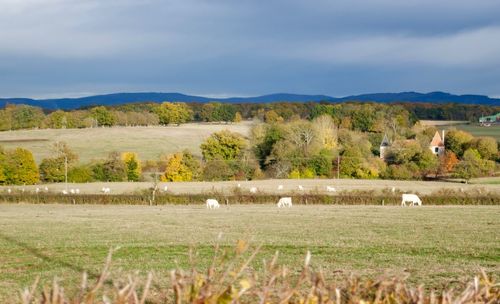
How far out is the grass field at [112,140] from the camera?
350ft

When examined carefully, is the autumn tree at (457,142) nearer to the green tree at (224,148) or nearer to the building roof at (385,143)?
the building roof at (385,143)

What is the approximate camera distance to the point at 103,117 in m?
146

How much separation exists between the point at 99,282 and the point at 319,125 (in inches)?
4173

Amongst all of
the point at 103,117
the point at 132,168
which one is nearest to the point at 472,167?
the point at 132,168

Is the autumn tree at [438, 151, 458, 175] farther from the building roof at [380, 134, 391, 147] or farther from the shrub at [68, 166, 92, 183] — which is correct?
the shrub at [68, 166, 92, 183]

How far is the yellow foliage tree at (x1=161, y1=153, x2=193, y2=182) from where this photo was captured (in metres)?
90.2

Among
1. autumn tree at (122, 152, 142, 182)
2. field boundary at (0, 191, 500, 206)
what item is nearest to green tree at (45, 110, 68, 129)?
autumn tree at (122, 152, 142, 182)

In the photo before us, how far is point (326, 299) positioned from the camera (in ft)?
11.8

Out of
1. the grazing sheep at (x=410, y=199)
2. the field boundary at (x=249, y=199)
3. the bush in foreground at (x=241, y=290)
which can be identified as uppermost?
the bush in foreground at (x=241, y=290)

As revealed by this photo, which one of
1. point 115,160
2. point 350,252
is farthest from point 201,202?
point 115,160

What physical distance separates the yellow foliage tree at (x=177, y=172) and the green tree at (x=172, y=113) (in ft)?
209

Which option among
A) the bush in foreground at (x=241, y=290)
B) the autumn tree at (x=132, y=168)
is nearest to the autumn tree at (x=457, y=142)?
the autumn tree at (x=132, y=168)

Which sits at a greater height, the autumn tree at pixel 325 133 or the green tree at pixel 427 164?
the autumn tree at pixel 325 133

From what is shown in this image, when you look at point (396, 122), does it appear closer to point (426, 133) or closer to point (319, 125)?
point (426, 133)
